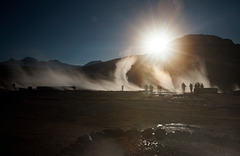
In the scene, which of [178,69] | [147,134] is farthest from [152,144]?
[178,69]

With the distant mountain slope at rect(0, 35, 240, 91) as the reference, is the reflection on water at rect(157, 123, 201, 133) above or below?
below

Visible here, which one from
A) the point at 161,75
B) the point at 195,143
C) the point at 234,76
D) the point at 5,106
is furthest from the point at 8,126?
the point at 234,76

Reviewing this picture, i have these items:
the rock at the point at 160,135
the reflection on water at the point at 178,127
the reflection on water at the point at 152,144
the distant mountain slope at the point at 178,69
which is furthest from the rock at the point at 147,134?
the distant mountain slope at the point at 178,69

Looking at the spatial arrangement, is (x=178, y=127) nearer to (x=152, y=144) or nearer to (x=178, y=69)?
(x=152, y=144)

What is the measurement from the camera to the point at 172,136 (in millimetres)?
10156

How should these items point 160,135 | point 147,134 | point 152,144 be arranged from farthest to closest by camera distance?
point 147,134 → point 160,135 → point 152,144

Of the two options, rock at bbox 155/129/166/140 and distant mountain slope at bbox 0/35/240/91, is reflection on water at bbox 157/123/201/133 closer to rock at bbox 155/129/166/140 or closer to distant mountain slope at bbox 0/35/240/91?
rock at bbox 155/129/166/140

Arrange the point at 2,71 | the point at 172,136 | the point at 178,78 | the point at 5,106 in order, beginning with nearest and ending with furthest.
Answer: the point at 172,136 → the point at 5,106 → the point at 2,71 → the point at 178,78

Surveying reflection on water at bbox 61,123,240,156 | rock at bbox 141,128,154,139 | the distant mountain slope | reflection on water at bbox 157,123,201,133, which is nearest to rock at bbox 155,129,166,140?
reflection on water at bbox 61,123,240,156

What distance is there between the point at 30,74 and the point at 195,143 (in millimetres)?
88215

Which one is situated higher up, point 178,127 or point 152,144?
point 178,127

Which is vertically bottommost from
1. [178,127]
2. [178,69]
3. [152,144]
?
[152,144]

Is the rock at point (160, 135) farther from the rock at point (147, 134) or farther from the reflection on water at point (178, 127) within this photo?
the reflection on water at point (178, 127)

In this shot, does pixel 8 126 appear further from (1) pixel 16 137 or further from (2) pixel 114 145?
(2) pixel 114 145
